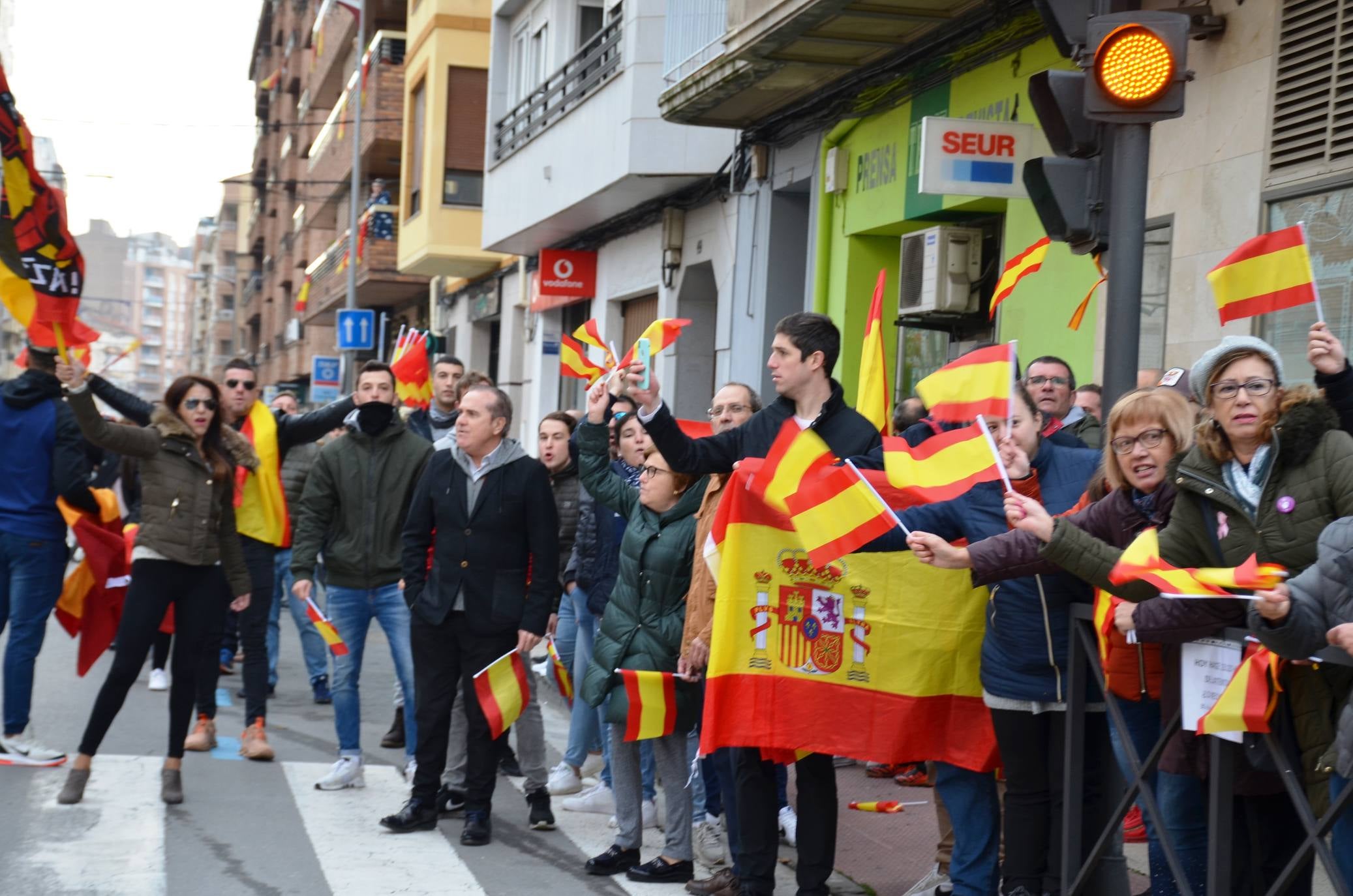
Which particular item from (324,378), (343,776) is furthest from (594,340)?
(324,378)

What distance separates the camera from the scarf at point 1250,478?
4.46 metres

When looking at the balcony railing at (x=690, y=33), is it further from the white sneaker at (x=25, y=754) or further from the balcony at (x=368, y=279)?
the balcony at (x=368, y=279)

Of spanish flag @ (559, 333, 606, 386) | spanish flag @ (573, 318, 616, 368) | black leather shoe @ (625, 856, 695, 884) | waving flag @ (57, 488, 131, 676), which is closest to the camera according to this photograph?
black leather shoe @ (625, 856, 695, 884)

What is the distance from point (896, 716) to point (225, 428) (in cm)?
406

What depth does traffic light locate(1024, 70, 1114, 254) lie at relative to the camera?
6.02 metres

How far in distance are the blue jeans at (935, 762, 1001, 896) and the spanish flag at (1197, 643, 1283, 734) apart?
141 cm

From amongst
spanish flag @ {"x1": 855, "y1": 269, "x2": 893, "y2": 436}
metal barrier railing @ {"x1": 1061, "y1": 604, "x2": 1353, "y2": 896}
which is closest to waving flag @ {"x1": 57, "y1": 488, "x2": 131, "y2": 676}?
spanish flag @ {"x1": 855, "y1": 269, "x2": 893, "y2": 436}

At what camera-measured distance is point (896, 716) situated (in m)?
5.88

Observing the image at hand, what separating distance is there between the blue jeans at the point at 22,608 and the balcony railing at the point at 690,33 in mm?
7728

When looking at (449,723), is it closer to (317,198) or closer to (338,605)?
(338,605)

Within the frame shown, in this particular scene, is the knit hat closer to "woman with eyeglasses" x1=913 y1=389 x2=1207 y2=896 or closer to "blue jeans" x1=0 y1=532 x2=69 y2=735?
"woman with eyeglasses" x1=913 y1=389 x2=1207 y2=896

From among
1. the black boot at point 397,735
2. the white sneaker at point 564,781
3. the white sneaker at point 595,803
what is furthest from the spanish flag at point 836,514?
the black boot at point 397,735

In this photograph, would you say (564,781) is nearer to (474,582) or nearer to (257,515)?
(474,582)

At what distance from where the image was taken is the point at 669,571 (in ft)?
22.3
